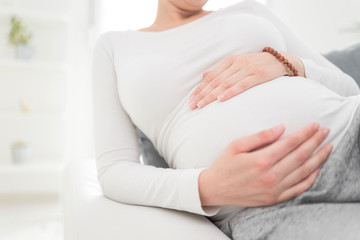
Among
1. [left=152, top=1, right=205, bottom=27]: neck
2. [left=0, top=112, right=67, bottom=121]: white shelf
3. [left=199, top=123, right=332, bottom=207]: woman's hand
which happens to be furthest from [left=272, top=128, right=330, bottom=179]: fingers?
[left=0, top=112, right=67, bottom=121]: white shelf

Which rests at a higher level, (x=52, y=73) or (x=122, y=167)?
(x=122, y=167)

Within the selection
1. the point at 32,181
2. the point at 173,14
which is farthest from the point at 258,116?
the point at 32,181

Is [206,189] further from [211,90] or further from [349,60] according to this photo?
[349,60]

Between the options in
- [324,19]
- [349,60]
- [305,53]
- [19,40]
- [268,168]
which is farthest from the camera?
[324,19]

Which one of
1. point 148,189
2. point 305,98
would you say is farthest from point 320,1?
point 148,189

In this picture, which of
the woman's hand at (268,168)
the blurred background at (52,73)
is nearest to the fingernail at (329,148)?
the woman's hand at (268,168)

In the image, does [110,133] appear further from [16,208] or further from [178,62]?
[16,208]

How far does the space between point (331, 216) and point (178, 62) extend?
50 centimetres

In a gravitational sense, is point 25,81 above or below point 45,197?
above

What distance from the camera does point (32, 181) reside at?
119 inches

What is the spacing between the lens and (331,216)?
0.54m

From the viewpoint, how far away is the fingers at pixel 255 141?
615 mm

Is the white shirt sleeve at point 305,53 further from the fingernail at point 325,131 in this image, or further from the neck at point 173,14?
the fingernail at point 325,131

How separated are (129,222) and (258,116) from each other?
0.31m
